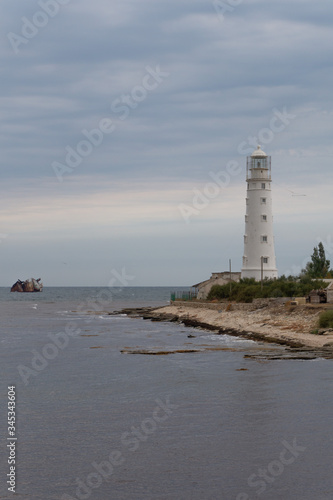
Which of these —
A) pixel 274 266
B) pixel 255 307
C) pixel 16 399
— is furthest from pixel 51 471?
pixel 274 266

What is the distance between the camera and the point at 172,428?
18062 mm

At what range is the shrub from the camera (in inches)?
1478

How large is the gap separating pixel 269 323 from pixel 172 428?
26.4 m

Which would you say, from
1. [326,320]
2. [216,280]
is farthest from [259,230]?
[326,320]

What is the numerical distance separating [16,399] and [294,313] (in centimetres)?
2596

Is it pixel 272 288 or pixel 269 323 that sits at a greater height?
pixel 272 288

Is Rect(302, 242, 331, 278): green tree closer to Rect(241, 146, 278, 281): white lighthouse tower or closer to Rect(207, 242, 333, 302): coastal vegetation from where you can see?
Rect(207, 242, 333, 302): coastal vegetation

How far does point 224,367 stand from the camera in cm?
2875

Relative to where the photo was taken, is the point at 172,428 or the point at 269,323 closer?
the point at 172,428

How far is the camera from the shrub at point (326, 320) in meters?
37.5

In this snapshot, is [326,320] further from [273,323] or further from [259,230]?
[259,230]

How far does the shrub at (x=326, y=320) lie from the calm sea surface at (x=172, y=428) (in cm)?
581

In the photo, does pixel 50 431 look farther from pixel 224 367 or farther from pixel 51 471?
pixel 224 367

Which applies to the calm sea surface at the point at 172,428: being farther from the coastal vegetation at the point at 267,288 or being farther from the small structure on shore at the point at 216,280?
the small structure on shore at the point at 216,280
